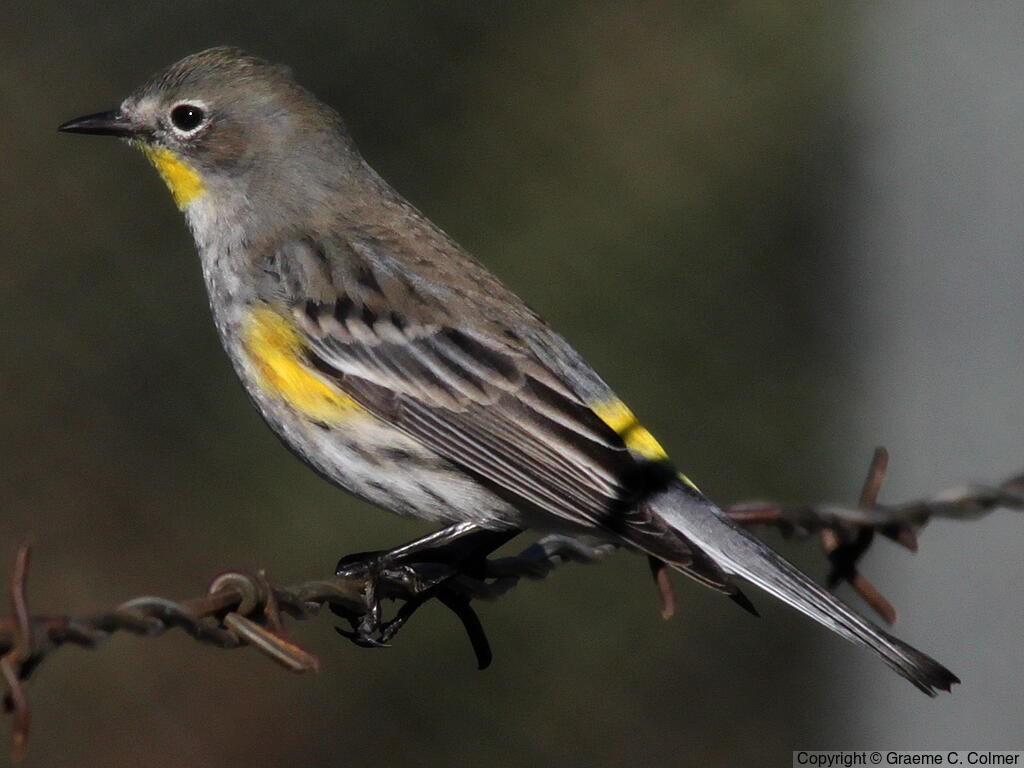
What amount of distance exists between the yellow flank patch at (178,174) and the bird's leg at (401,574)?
1.69m

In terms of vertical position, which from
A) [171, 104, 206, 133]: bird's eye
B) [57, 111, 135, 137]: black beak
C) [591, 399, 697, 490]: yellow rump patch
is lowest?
[591, 399, 697, 490]: yellow rump patch

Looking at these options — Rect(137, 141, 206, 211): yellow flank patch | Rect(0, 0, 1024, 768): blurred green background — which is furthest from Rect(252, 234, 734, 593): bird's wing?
Rect(0, 0, 1024, 768): blurred green background

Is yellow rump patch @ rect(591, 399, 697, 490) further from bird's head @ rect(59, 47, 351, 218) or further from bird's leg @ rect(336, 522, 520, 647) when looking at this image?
bird's head @ rect(59, 47, 351, 218)

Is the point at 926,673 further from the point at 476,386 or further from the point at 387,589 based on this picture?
the point at 476,386

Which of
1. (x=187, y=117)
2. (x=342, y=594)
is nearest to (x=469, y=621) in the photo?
(x=342, y=594)

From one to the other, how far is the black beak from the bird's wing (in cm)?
98

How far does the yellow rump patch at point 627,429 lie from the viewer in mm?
4664

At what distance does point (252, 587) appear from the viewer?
3.14 meters

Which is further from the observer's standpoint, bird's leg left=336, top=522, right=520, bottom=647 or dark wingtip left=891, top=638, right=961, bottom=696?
bird's leg left=336, top=522, right=520, bottom=647

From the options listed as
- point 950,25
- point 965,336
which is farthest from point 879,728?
point 950,25

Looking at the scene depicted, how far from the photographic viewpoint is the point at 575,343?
9.02 meters

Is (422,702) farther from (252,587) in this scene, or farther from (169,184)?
(252,587)

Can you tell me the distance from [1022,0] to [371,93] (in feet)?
14.7

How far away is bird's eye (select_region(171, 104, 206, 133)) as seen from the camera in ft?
18.2
